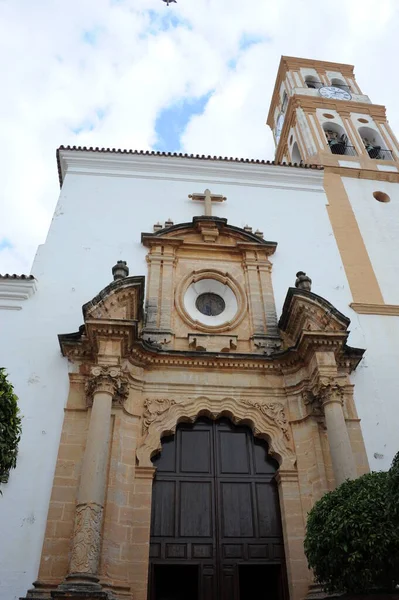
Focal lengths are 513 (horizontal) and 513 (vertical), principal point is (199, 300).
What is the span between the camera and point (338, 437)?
22.8 feet

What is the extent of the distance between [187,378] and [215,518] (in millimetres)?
2105

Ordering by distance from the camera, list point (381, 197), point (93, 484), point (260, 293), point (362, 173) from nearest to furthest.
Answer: point (93, 484)
point (260, 293)
point (381, 197)
point (362, 173)

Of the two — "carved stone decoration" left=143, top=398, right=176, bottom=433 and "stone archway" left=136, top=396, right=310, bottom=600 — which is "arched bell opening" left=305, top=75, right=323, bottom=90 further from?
"carved stone decoration" left=143, top=398, right=176, bottom=433

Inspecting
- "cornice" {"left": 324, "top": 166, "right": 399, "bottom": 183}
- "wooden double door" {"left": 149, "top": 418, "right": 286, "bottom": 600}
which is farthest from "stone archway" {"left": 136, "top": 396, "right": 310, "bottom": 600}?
"cornice" {"left": 324, "top": 166, "right": 399, "bottom": 183}

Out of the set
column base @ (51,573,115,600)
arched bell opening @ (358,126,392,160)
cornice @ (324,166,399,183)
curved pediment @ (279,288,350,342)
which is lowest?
column base @ (51,573,115,600)

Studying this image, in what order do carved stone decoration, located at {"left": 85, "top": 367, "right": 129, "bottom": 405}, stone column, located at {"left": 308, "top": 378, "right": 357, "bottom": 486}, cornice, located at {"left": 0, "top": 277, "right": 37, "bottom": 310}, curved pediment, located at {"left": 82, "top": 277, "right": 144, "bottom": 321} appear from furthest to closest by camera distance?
cornice, located at {"left": 0, "top": 277, "right": 37, "bottom": 310} < curved pediment, located at {"left": 82, "top": 277, "right": 144, "bottom": 321} < carved stone decoration, located at {"left": 85, "top": 367, "right": 129, "bottom": 405} < stone column, located at {"left": 308, "top": 378, "right": 357, "bottom": 486}

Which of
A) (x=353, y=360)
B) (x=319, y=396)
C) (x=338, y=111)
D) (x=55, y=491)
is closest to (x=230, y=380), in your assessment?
(x=319, y=396)

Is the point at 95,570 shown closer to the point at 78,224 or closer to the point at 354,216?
the point at 78,224

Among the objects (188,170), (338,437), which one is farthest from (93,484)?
(188,170)

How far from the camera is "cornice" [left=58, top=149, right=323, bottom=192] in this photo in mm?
→ 11609

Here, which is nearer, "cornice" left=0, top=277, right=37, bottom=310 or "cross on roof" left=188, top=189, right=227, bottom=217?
"cornice" left=0, top=277, right=37, bottom=310

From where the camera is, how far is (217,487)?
746 centimetres

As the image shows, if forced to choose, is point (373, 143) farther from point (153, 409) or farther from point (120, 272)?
point (153, 409)

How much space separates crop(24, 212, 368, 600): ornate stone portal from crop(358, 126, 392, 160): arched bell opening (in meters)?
6.97
